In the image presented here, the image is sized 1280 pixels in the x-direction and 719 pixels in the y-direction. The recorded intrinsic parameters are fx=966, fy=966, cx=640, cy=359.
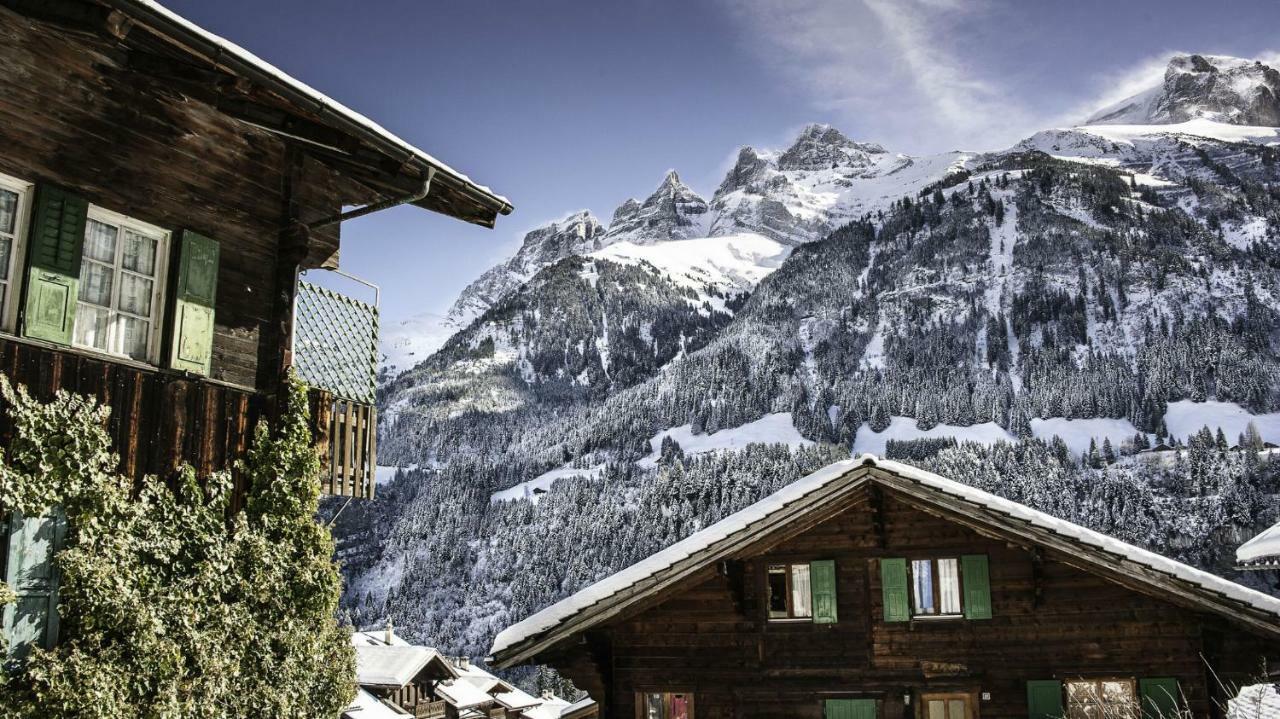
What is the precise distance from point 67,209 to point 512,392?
190 meters

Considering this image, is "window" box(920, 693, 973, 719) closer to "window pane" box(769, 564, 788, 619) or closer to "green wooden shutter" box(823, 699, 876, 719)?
"green wooden shutter" box(823, 699, 876, 719)

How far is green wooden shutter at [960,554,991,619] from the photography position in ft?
49.6

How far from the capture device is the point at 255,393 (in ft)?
29.4

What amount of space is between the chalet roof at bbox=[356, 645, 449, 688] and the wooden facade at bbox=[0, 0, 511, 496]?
32.2 meters

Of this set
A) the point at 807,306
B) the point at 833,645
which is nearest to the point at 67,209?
the point at 833,645

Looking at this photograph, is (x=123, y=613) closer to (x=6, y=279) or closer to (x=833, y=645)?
(x=6, y=279)

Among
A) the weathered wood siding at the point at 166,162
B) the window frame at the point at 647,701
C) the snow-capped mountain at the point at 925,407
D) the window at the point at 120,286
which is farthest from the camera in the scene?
the snow-capped mountain at the point at 925,407

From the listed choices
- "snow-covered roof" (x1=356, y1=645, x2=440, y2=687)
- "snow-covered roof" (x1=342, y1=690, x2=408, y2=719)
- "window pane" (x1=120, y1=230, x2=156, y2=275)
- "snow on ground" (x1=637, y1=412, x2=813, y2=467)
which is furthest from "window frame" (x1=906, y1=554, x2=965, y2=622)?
"snow on ground" (x1=637, y1=412, x2=813, y2=467)

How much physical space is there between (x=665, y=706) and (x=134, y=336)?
11.2 meters

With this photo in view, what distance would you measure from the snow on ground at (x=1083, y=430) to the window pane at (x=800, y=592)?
12143 centimetres

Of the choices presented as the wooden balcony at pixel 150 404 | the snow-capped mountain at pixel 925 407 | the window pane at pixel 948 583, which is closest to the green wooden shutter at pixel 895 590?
the window pane at pixel 948 583

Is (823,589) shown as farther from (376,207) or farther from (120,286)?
(120,286)

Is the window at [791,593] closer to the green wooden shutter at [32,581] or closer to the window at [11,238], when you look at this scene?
the green wooden shutter at [32,581]

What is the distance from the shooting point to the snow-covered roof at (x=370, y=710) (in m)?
34.0
